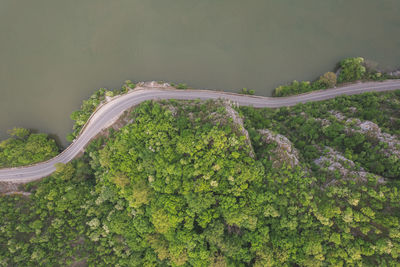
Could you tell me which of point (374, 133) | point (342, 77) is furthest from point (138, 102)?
point (342, 77)

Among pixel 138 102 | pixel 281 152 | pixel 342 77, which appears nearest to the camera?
pixel 281 152

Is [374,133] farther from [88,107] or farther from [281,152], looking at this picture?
[88,107]

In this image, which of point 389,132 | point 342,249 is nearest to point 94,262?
point 342,249

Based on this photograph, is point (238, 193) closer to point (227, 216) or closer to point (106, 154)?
point (227, 216)

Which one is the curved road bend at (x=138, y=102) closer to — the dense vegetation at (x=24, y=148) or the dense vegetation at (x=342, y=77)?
the dense vegetation at (x=342, y=77)

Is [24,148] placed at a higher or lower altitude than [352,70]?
lower
